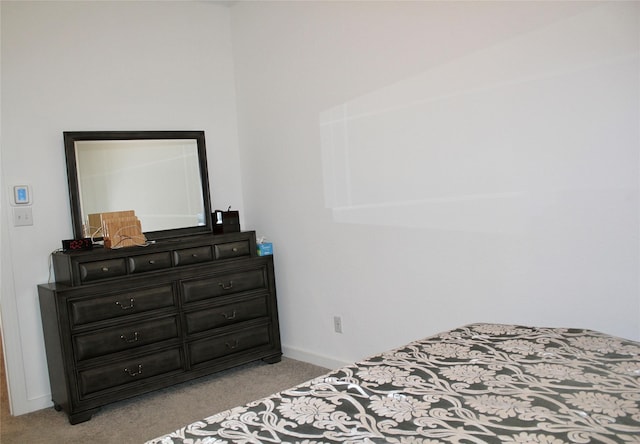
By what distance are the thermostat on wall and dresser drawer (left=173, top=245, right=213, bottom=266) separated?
92 centimetres

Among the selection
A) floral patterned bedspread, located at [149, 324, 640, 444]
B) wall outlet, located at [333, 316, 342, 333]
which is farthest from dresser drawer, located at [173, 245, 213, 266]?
floral patterned bedspread, located at [149, 324, 640, 444]

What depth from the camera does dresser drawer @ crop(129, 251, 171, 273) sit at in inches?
130

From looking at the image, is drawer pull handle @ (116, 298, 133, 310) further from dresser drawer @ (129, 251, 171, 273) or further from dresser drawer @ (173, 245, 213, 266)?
dresser drawer @ (173, 245, 213, 266)

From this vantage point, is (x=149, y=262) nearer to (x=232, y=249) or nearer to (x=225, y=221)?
(x=232, y=249)

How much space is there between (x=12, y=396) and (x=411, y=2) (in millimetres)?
3196

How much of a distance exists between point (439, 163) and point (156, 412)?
211 centimetres

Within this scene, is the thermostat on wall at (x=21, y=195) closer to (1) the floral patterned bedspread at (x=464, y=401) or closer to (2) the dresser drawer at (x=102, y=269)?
(2) the dresser drawer at (x=102, y=269)

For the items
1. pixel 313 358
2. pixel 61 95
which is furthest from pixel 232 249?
pixel 61 95

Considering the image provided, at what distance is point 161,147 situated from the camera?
380cm

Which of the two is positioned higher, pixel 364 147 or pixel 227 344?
pixel 364 147

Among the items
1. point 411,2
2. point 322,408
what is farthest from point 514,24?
point 322,408

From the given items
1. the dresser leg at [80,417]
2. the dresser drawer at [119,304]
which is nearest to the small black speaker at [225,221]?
the dresser drawer at [119,304]

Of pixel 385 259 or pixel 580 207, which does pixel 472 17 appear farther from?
pixel 385 259

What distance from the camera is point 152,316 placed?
3.34m
